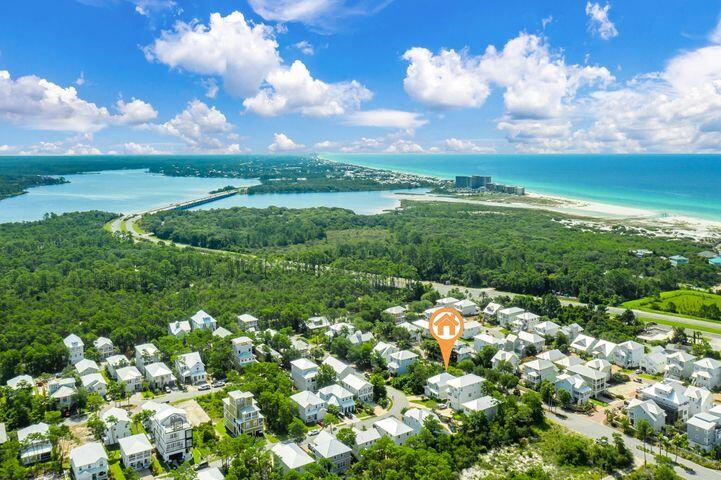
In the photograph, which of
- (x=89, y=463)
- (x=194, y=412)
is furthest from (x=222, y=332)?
(x=89, y=463)

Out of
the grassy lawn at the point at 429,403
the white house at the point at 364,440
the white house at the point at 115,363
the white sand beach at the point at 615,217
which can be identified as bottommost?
the grassy lawn at the point at 429,403

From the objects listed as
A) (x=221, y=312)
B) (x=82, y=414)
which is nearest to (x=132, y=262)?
(x=221, y=312)

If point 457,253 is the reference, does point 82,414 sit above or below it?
below

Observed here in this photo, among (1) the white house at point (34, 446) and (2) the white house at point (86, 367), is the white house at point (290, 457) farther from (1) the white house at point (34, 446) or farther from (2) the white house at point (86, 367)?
(2) the white house at point (86, 367)

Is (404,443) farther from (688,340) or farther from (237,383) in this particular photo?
(688,340)

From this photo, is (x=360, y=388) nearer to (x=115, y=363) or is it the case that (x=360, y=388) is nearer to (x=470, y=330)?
(x=470, y=330)

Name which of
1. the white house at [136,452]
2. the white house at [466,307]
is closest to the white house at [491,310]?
the white house at [466,307]
